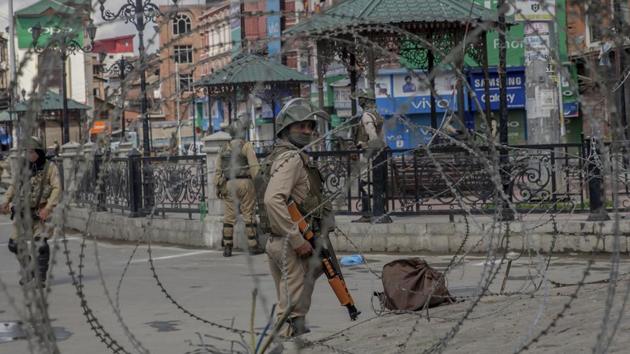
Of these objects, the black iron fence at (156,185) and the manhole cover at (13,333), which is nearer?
the manhole cover at (13,333)

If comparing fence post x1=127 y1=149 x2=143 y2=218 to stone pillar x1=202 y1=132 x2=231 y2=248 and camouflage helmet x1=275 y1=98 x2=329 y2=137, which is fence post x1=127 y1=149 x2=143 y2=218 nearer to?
stone pillar x1=202 y1=132 x2=231 y2=248

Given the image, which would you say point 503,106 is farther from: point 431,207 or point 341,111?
point 341,111

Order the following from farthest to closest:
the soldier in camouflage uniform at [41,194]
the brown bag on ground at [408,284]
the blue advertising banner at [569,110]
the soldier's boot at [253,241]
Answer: the blue advertising banner at [569,110], the soldier's boot at [253,241], the soldier in camouflage uniform at [41,194], the brown bag on ground at [408,284]

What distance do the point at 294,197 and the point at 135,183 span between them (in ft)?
40.4

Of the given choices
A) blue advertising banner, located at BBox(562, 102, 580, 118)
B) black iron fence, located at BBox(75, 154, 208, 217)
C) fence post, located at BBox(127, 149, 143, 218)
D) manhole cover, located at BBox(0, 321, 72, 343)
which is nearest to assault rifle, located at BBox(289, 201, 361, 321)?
manhole cover, located at BBox(0, 321, 72, 343)

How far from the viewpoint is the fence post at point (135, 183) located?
1972 centimetres

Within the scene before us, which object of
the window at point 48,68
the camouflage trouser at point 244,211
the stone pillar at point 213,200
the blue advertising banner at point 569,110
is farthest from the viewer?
the blue advertising banner at point 569,110

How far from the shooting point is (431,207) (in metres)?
16.4

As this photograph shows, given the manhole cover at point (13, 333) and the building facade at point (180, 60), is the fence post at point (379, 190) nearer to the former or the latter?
the building facade at point (180, 60)

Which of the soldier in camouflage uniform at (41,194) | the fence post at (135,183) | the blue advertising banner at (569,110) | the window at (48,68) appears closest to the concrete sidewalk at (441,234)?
the fence post at (135,183)

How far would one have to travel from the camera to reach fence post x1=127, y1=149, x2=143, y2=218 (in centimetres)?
1972

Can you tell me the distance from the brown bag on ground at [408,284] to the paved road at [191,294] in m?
0.51

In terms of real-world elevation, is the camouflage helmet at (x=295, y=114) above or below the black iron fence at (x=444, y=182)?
above

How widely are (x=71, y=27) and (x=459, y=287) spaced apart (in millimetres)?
7504
